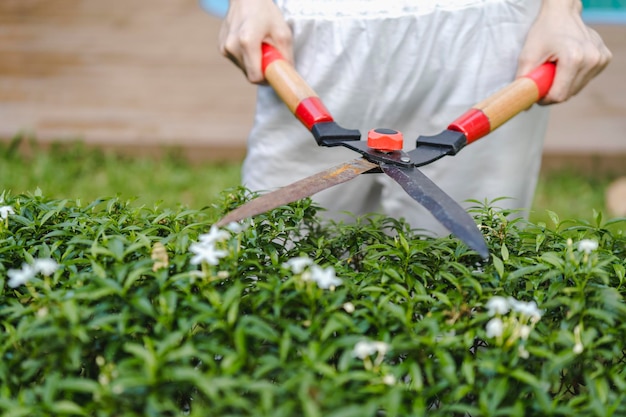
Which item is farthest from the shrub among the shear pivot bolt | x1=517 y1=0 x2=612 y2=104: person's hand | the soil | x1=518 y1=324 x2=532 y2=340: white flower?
the soil

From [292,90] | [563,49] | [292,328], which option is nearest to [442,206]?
[292,328]

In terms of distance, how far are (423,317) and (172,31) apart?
4688 mm

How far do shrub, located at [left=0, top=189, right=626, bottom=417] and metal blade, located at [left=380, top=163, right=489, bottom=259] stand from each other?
9 centimetres

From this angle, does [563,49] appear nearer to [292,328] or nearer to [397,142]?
[397,142]

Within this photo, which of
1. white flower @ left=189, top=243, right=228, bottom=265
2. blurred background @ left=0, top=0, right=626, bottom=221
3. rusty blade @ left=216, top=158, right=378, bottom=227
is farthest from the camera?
blurred background @ left=0, top=0, right=626, bottom=221

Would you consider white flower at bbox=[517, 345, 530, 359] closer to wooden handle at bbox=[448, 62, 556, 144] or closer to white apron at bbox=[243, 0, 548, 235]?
wooden handle at bbox=[448, 62, 556, 144]

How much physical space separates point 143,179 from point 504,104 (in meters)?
2.31

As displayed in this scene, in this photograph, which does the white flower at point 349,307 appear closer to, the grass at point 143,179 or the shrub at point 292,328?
the shrub at point 292,328

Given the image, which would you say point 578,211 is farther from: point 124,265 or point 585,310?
point 124,265

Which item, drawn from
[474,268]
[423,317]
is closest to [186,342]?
[423,317]

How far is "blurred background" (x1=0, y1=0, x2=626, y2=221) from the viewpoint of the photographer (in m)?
3.88

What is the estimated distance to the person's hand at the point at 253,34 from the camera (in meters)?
1.74

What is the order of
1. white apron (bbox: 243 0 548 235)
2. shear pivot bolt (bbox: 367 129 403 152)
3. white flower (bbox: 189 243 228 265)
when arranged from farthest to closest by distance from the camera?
white apron (bbox: 243 0 548 235), shear pivot bolt (bbox: 367 129 403 152), white flower (bbox: 189 243 228 265)

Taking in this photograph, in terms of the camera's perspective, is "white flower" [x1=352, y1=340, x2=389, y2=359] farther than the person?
No
